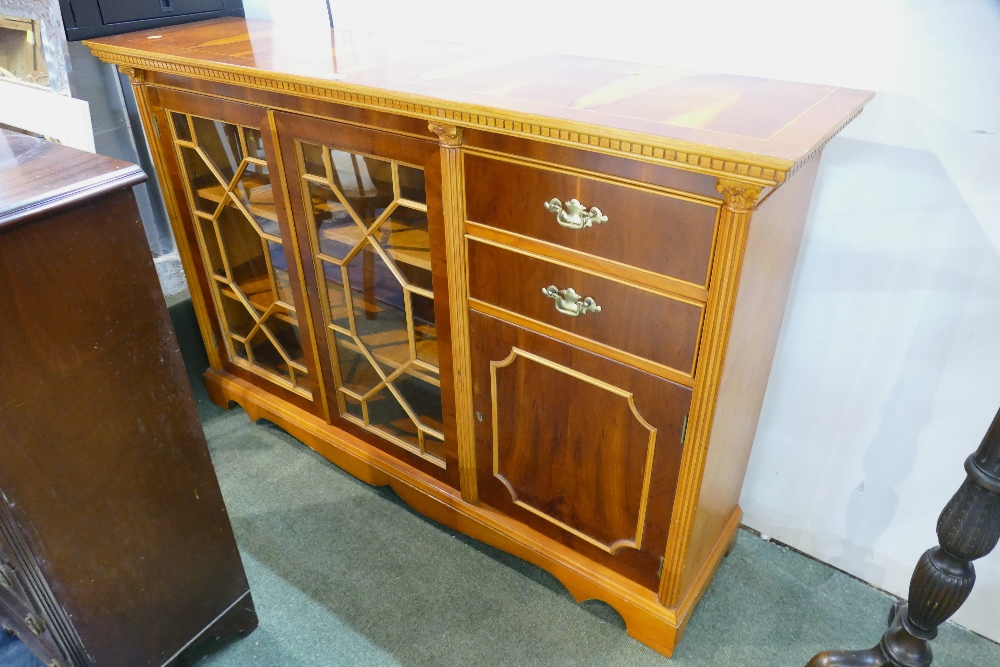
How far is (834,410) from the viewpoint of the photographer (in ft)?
4.40

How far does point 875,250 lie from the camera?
Result: 3.84 feet

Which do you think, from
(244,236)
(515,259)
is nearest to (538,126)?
(515,259)

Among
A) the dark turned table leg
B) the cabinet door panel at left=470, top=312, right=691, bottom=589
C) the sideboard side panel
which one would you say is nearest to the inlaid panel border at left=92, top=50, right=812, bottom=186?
the sideboard side panel

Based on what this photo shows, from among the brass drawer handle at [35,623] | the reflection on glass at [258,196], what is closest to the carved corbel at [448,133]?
the reflection on glass at [258,196]

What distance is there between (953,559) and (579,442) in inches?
23.0

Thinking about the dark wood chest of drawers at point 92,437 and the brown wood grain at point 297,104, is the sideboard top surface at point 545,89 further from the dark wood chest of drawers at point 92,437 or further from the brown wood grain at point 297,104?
the dark wood chest of drawers at point 92,437

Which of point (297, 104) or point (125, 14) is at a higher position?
point (125, 14)

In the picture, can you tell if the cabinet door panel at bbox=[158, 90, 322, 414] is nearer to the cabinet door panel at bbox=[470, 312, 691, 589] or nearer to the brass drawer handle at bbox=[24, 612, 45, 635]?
the cabinet door panel at bbox=[470, 312, 691, 589]

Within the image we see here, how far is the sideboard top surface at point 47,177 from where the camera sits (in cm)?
84

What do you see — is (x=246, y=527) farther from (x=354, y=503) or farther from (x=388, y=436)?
(x=388, y=436)

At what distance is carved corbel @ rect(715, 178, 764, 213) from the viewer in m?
0.83

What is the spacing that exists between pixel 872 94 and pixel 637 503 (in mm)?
764

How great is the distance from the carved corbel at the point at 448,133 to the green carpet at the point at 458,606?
3.03ft

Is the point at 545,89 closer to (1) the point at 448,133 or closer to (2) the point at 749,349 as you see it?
(1) the point at 448,133
